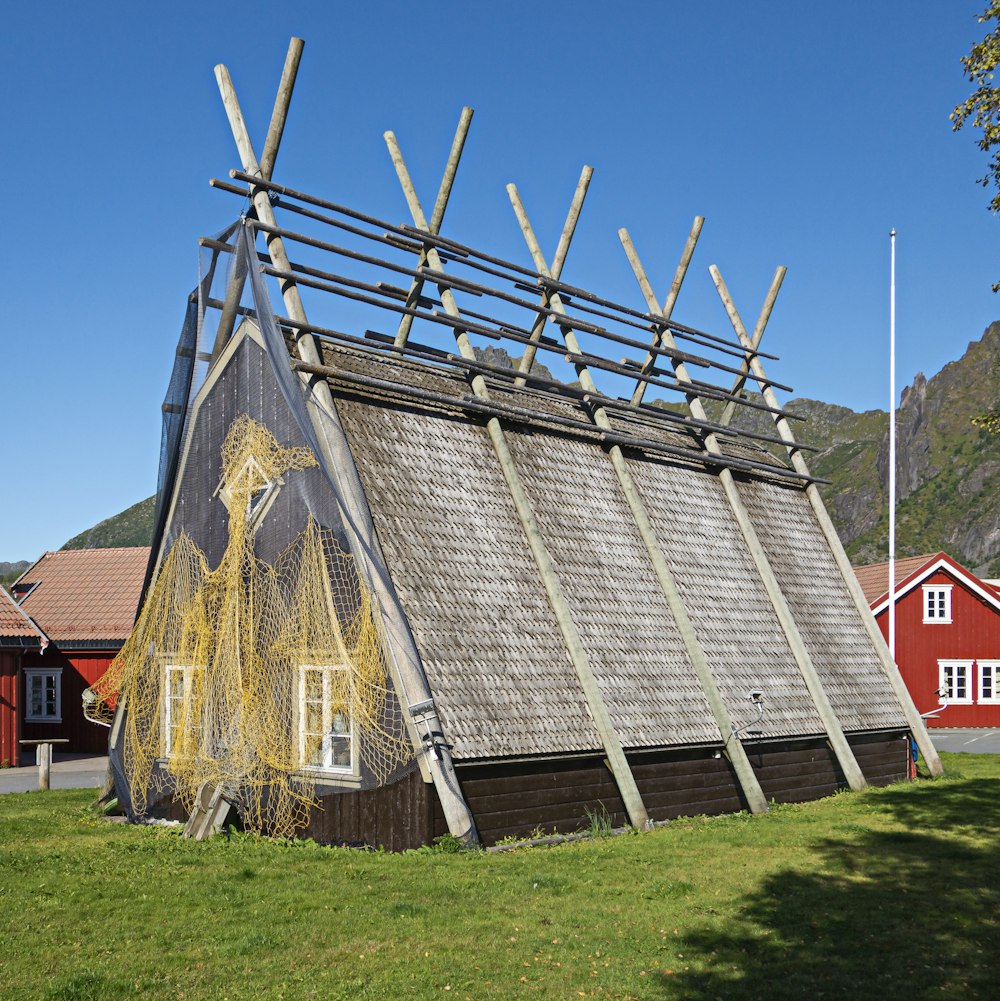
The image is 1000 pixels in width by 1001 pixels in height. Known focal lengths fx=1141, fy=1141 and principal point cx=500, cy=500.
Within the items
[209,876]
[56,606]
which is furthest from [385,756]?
[56,606]

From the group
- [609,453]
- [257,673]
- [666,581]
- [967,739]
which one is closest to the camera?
[257,673]

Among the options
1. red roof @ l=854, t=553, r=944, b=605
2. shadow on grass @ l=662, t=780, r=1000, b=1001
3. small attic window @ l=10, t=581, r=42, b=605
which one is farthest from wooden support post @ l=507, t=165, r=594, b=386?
red roof @ l=854, t=553, r=944, b=605

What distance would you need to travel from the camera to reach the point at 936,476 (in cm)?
15100

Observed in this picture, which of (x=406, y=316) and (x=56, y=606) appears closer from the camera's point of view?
(x=406, y=316)

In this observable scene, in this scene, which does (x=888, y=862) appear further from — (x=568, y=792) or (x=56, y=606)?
(x=56, y=606)

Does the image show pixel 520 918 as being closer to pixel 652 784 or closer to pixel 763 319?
pixel 652 784

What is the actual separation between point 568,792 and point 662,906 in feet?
11.1

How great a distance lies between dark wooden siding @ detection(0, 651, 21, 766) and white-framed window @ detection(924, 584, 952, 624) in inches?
1220

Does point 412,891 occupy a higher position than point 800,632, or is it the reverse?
point 800,632

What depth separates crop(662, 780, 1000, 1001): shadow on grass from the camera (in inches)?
287

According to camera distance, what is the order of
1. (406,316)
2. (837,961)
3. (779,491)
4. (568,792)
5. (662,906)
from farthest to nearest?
(779,491) → (406,316) → (568,792) → (662,906) → (837,961)

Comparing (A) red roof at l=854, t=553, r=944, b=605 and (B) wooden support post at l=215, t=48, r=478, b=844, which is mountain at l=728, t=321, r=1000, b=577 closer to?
(A) red roof at l=854, t=553, r=944, b=605

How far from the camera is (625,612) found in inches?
581

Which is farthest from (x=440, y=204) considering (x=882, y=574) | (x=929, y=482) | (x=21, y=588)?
(x=929, y=482)
